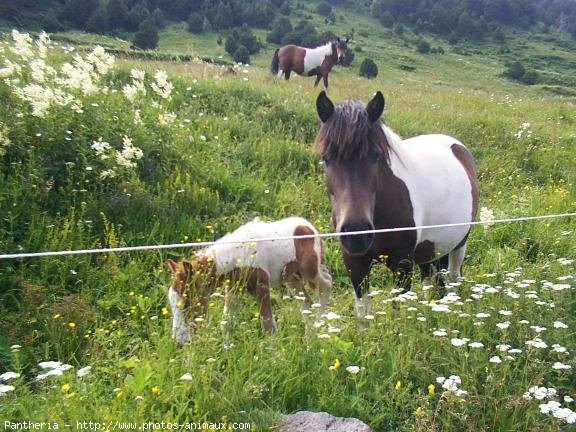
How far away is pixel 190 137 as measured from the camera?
25.1 feet

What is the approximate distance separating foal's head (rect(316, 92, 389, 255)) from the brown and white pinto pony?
1.37 ft

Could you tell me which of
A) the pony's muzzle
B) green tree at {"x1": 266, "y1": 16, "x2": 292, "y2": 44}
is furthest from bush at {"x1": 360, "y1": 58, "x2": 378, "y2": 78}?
the pony's muzzle

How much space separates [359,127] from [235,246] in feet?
5.15

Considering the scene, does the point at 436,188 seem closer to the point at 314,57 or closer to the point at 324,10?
the point at 314,57

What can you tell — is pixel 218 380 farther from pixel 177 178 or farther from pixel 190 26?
pixel 190 26

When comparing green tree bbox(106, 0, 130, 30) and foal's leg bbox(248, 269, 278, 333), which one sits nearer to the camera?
foal's leg bbox(248, 269, 278, 333)

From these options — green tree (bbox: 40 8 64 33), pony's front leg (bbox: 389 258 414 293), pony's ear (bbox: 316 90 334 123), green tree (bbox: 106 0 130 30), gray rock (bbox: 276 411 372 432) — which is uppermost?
green tree (bbox: 106 0 130 30)

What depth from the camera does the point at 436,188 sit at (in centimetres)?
488

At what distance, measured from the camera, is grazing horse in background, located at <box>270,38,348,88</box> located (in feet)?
63.0

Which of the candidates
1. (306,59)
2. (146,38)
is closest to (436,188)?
(306,59)

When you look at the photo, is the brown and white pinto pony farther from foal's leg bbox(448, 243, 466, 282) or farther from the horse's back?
foal's leg bbox(448, 243, 466, 282)

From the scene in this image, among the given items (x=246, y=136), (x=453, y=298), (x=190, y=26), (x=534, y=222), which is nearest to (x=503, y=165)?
(x=534, y=222)

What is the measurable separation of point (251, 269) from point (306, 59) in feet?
53.3

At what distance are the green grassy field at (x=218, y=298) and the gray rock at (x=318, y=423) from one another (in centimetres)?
11
